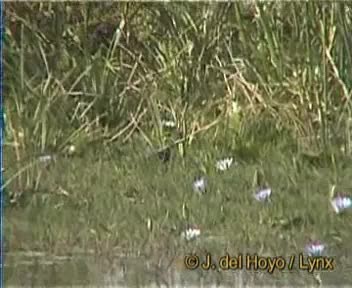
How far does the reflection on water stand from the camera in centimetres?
391

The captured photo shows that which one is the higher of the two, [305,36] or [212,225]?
[305,36]

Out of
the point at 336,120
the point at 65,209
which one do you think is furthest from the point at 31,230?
the point at 336,120

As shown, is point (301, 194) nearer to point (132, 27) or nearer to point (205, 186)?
point (205, 186)

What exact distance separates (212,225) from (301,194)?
0.17m

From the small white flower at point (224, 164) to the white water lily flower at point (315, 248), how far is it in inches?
8.0

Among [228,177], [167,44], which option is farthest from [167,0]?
[228,177]

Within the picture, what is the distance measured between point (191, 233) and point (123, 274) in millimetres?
142

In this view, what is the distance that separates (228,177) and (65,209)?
0.30 metres

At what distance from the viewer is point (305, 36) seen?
3961 millimetres

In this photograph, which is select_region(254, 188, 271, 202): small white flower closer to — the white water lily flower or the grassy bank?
the grassy bank

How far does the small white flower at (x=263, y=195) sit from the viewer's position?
3.93 m

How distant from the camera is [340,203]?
3926mm

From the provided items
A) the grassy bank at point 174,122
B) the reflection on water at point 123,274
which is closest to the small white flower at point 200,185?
the grassy bank at point 174,122

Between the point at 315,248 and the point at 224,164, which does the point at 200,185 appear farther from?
the point at 315,248
